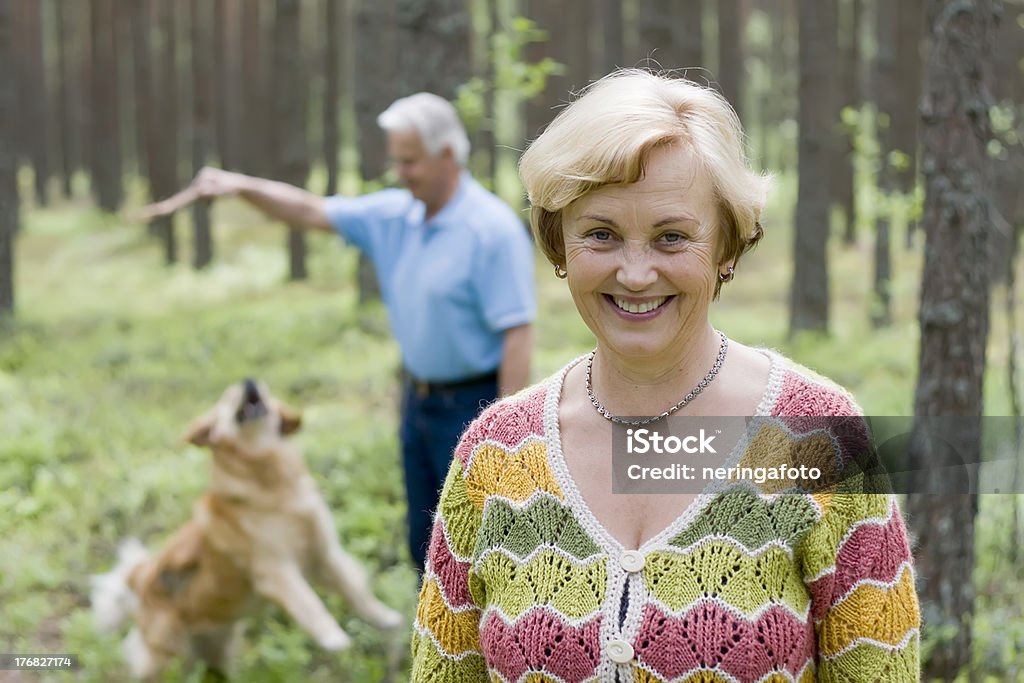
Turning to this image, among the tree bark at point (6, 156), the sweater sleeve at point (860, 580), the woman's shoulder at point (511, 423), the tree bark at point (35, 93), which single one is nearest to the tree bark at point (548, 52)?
the tree bark at point (6, 156)

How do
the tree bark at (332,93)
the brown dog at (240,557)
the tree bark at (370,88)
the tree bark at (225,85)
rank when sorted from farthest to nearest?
1. the tree bark at (225,85)
2. the tree bark at (332,93)
3. the tree bark at (370,88)
4. the brown dog at (240,557)

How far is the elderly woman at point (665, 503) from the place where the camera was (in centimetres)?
179

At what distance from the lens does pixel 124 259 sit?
21547 millimetres

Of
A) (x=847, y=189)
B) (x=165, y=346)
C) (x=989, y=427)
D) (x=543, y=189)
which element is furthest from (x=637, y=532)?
(x=847, y=189)

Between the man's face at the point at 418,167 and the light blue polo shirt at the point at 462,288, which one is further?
the man's face at the point at 418,167

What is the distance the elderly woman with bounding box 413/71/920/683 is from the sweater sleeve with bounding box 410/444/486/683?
69 millimetres

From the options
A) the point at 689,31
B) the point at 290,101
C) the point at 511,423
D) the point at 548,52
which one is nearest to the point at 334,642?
the point at 511,423

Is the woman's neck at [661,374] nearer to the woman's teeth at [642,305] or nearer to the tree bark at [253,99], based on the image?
the woman's teeth at [642,305]

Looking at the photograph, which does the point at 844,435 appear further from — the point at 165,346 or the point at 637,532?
the point at 165,346

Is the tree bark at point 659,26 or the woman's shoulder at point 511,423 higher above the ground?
the tree bark at point 659,26

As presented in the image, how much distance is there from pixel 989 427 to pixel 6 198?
11396mm

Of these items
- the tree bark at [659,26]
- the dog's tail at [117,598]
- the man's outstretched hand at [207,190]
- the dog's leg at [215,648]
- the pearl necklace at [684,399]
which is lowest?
the dog's leg at [215,648]

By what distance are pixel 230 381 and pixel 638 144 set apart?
9.98 m

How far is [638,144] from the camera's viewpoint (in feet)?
5.77
